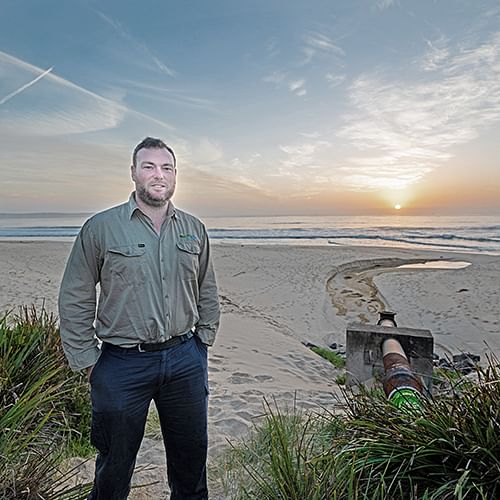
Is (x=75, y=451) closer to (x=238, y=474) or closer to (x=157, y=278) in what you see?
(x=238, y=474)

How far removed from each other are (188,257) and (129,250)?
35 cm

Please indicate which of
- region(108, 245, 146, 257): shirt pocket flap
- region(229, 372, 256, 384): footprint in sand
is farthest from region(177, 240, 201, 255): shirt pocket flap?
region(229, 372, 256, 384): footprint in sand

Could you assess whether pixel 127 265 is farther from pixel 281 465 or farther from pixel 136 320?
pixel 281 465

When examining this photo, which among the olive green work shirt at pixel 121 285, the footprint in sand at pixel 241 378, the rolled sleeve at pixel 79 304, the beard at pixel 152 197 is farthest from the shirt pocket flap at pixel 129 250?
the footprint in sand at pixel 241 378

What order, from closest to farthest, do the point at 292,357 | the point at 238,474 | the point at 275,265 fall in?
the point at 238,474
the point at 292,357
the point at 275,265

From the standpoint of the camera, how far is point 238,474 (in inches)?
117

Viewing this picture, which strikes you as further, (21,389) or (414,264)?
Result: (414,264)

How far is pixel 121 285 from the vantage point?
2193 mm

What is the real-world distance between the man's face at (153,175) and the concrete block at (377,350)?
11.6 feet

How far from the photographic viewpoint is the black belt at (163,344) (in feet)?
7.29

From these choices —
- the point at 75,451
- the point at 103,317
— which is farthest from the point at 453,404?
the point at 75,451

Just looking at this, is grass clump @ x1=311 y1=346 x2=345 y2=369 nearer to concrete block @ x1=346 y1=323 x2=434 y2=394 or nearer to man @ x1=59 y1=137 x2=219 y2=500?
concrete block @ x1=346 y1=323 x2=434 y2=394

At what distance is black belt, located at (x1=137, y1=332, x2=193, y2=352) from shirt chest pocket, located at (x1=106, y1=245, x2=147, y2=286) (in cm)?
35

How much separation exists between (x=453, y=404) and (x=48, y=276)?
14205 millimetres
